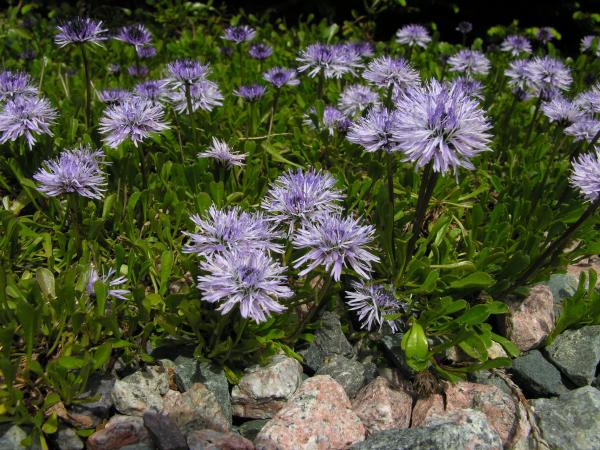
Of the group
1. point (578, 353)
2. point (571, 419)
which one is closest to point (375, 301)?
point (571, 419)

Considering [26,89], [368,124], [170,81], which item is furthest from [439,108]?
[26,89]

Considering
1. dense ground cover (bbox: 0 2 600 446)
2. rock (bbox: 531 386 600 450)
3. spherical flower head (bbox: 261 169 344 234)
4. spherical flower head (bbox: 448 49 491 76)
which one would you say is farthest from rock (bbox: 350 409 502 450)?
spherical flower head (bbox: 448 49 491 76)

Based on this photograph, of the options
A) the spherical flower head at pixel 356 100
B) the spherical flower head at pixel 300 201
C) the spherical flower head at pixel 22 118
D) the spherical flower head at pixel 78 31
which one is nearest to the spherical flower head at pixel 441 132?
the spherical flower head at pixel 300 201

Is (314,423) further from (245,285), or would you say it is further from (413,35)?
(413,35)

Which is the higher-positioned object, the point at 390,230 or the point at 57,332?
the point at 390,230

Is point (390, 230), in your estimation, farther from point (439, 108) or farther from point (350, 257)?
point (439, 108)
